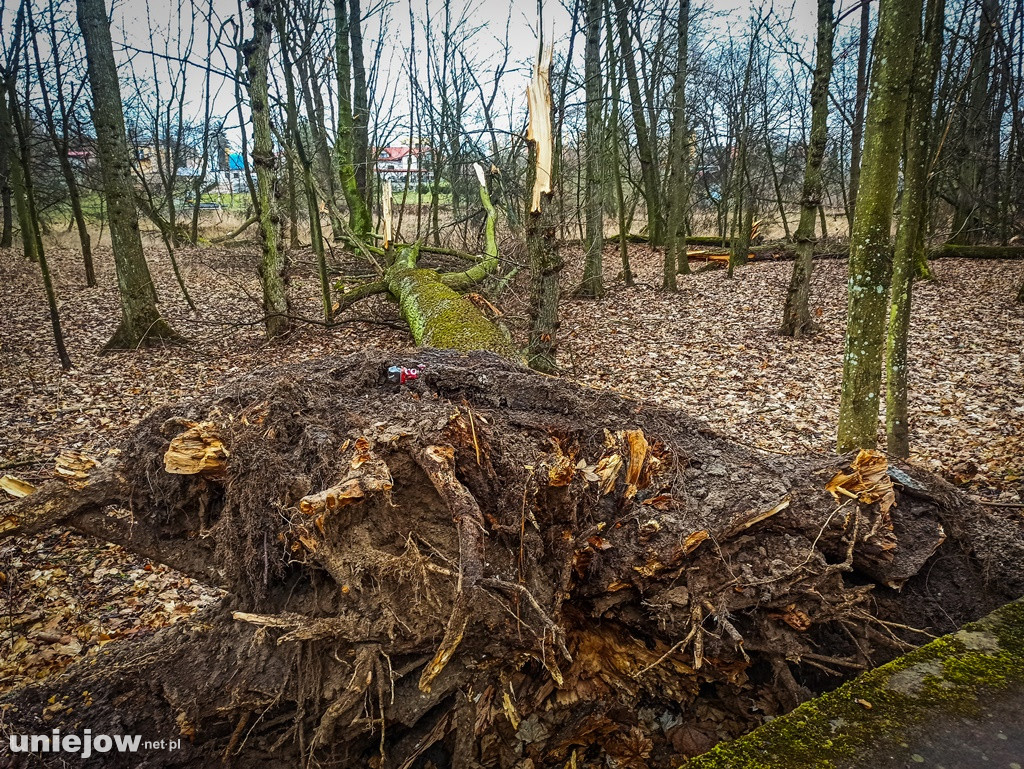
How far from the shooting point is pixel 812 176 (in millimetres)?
9039

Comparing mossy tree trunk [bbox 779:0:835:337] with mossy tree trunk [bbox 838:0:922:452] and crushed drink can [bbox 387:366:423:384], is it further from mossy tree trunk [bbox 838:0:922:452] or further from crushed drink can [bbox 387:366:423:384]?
crushed drink can [bbox 387:366:423:384]

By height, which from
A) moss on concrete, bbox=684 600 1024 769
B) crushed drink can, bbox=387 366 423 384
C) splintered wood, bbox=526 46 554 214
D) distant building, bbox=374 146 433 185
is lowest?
moss on concrete, bbox=684 600 1024 769

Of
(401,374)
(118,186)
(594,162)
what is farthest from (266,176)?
(594,162)

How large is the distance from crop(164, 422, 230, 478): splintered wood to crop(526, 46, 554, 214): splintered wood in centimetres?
527

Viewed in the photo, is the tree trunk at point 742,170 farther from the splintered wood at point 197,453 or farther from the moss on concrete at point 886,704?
the splintered wood at point 197,453

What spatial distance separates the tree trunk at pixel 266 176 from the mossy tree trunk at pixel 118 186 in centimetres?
180

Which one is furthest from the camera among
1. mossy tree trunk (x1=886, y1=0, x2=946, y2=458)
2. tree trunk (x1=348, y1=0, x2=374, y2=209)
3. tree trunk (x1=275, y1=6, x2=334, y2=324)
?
→ tree trunk (x1=348, y1=0, x2=374, y2=209)

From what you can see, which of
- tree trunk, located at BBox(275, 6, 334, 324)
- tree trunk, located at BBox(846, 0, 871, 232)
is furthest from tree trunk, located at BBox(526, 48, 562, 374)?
tree trunk, located at BBox(846, 0, 871, 232)

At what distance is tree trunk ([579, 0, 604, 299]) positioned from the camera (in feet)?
37.6

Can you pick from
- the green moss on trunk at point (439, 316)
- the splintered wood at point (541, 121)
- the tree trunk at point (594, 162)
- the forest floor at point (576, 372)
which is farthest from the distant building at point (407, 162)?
the splintered wood at point (541, 121)

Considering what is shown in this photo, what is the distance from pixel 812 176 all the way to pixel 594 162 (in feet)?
18.1

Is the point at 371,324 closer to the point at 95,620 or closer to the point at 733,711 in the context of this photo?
the point at 95,620

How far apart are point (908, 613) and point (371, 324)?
9.71 meters

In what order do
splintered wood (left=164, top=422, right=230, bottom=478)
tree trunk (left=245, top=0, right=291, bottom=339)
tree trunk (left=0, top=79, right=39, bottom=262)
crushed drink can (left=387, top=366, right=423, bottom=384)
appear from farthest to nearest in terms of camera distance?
tree trunk (left=0, top=79, right=39, bottom=262) < tree trunk (left=245, top=0, right=291, bottom=339) < crushed drink can (left=387, top=366, right=423, bottom=384) < splintered wood (left=164, top=422, right=230, bottom=478)
